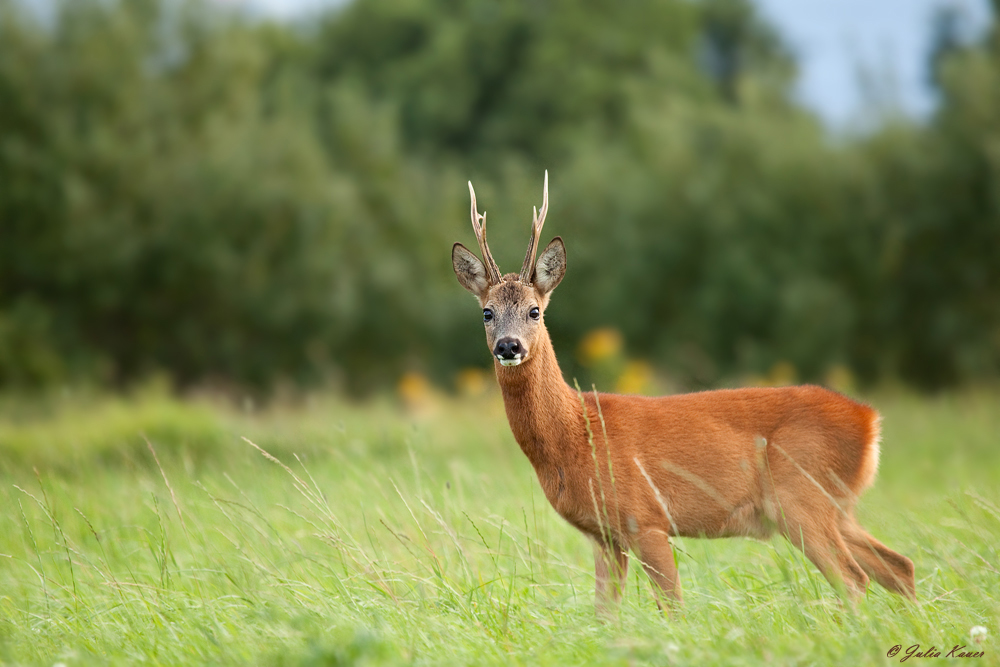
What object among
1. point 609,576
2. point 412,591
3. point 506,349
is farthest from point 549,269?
point 412,591

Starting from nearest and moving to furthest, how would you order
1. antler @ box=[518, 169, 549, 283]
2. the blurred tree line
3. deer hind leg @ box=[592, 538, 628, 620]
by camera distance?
deer hind leg @ box=[592, 538, 628, 620]
antler @ box=[518, 169, 549, 283]
the blurred tree line

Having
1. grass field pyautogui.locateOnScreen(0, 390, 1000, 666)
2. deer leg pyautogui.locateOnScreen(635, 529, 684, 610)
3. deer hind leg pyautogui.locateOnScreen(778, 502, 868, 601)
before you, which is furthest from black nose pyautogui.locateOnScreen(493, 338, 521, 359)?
deer hind leg pyautogui.locateOnScreen(778, 502, 868, 601)

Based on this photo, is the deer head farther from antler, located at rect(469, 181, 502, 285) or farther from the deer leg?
the deer leg

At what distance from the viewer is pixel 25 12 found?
1953 centimetres

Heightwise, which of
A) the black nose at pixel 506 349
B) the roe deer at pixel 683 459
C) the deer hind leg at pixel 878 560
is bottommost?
the deer hind leg at pixel 878 560

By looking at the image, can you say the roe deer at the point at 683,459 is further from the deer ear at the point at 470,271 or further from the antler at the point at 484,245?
the deer ear at the point at 470,271

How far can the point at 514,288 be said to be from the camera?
462 cm

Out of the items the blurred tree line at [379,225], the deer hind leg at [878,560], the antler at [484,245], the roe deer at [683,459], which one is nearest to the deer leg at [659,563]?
the roe deer at [683,459]

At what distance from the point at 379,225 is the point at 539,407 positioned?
20588mm

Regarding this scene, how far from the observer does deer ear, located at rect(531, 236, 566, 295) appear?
4.69 meters

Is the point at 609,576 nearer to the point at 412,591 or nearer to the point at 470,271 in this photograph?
the point at 412,591

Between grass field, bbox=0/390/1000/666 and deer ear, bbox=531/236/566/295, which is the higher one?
deer ear, bbox=531/236/566/295

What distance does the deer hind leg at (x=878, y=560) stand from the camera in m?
4.23

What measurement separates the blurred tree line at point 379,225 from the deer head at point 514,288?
995cm
